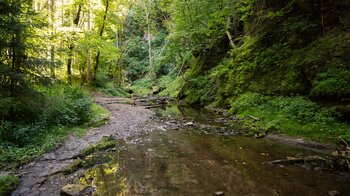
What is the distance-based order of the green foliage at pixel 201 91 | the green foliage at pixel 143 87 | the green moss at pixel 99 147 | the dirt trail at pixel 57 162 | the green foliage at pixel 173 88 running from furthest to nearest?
the green foliage at pixel 143 87 → the green foliage at pixel 173 88 → the green foliage at pixel 201 91 → the green moss at pixel 99 147 → the dirt trail at pixel 57 162

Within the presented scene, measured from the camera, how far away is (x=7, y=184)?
4988 mm

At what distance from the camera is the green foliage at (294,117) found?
25.9ft

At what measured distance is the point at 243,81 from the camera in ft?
46.7

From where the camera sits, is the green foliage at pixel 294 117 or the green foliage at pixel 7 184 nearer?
the green foliage at pixel 7 184

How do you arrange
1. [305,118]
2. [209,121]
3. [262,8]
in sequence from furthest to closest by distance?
[262,8], [209,121], [305,118]

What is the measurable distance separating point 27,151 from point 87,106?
4360 mm

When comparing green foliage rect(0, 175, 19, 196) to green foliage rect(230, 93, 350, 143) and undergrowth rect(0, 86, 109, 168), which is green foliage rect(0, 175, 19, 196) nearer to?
undergrowth rect(0, 86, 109, 168)

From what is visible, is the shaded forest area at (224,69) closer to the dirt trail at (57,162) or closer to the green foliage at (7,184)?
the dirt trail at (57,162)

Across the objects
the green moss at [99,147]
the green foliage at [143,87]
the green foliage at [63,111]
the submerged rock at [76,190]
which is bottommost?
the green foliage at [143,87]

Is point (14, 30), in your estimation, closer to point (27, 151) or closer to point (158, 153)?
point (27, 151)

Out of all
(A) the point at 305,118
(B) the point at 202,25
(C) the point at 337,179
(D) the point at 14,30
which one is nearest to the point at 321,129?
(A) the point at 305,118

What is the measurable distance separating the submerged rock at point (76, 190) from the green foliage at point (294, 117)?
6.77 m

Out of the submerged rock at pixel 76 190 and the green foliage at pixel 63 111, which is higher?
the green foliage at pixel 63 111

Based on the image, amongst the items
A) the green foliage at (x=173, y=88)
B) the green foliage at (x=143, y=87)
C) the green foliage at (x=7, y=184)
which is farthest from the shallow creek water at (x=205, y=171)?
the green foliage at (x=143, y=87)
